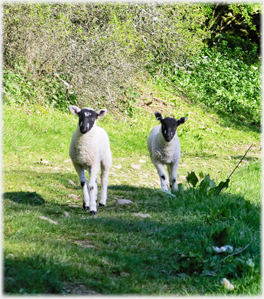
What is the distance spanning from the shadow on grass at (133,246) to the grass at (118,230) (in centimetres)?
1

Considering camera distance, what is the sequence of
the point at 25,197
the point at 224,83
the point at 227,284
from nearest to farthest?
the point at 227,284 < the point at 25,197 < the point at 224,83

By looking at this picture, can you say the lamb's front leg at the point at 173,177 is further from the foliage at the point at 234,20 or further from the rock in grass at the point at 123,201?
the foliage at the point at 234,20

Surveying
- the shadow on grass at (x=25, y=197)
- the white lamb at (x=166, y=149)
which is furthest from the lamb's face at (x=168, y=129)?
the shadow on grass at (x=25, y=197)

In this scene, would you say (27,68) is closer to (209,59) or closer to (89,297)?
(89,297)

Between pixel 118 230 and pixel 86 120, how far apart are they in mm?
1858

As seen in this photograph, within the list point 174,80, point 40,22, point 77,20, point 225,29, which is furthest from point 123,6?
point 225,29

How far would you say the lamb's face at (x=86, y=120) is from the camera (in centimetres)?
668

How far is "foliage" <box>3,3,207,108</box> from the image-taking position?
12570 millimetres

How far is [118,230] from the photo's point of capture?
570 centimetres

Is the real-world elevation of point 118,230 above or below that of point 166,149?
below

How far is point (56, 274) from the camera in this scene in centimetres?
400

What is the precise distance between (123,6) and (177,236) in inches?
399

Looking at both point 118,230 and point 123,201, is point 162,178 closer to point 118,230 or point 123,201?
point 123,201

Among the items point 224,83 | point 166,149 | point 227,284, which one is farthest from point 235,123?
point 227,284
